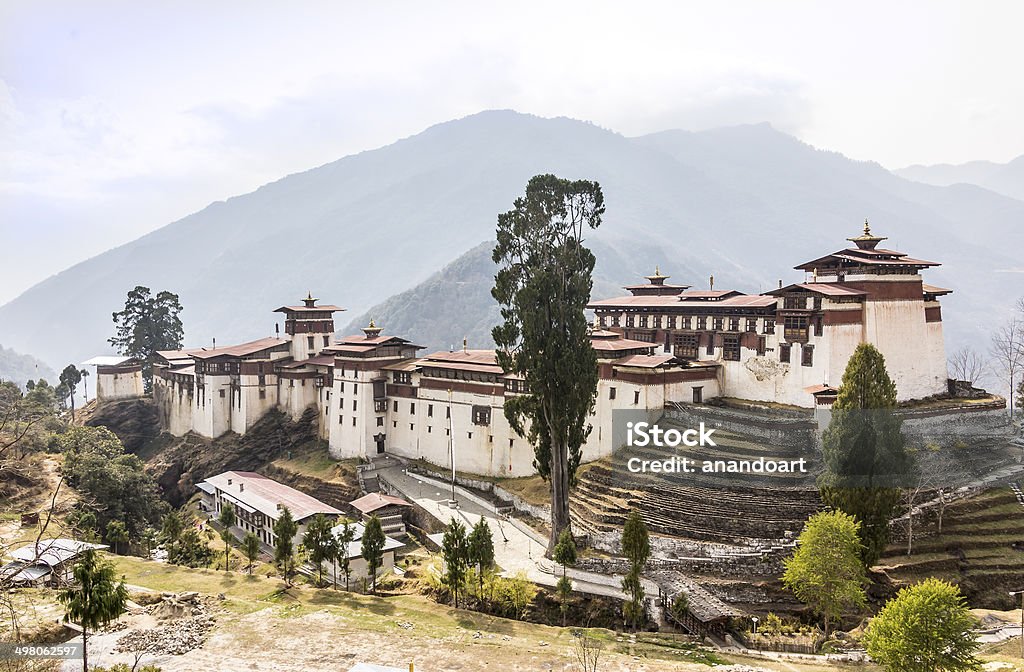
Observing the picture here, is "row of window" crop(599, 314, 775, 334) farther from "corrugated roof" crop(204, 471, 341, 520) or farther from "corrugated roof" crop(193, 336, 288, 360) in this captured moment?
"corrugated roof" crop(193, 336, 288, 360)

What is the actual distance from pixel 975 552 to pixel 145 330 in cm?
7462

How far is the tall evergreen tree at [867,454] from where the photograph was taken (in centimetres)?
3069

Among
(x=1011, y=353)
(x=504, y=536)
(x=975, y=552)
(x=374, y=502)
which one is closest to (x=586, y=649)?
(x=504, y=536)

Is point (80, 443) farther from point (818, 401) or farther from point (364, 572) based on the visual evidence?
point (818, 401)

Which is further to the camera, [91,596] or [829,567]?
[829,567]

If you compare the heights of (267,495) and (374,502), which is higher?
(374,502)

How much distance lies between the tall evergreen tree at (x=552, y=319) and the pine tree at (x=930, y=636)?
16.8 meters

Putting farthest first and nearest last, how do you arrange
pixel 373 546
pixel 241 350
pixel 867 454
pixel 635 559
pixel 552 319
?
pixel 241 350
pixel 552 319
pixel 373 546
pixel 867 454
pixel 635 559

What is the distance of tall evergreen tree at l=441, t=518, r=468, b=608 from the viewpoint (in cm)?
3100

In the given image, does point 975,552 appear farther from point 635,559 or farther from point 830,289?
point 635,559

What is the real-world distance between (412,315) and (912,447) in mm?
137806

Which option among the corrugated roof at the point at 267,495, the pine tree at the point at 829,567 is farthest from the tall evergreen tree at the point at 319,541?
the pine tree at the point at 829,567

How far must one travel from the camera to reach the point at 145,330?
3073 inches

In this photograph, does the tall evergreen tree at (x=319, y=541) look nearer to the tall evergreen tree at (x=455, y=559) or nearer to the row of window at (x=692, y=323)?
the tall evergreen tree at (x=455, y=559)
